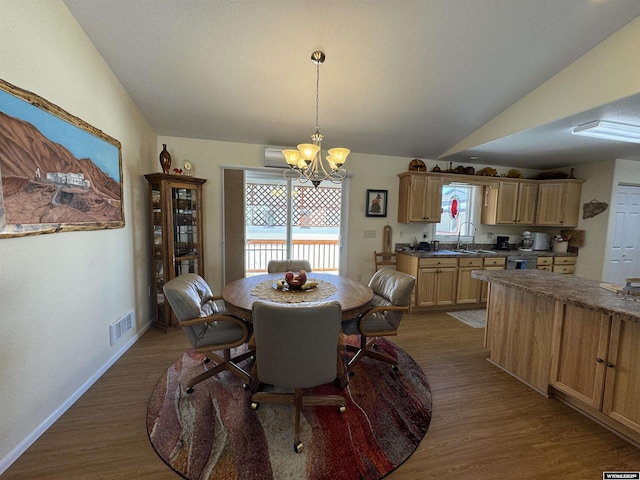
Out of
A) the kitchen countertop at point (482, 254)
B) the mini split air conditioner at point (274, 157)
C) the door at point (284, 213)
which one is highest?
the mini split air conditioner at point (274, 157)

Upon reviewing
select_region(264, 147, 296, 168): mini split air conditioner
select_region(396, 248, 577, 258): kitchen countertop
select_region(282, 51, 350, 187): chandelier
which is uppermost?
select_region(264, 147, 296, 168): mini split air conditioner

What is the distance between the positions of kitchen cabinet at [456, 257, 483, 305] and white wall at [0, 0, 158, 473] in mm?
4189

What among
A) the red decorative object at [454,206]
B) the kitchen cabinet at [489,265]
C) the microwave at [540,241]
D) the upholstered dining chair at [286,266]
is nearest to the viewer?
the upholstered dining chair at [286,266]

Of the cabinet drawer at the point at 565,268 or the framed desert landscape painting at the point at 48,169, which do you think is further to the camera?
the cabinet drawer at the point at 565,268

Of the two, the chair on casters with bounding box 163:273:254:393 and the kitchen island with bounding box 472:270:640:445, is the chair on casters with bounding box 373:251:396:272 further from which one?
the chair on casters with bounding box 163:273:254:393

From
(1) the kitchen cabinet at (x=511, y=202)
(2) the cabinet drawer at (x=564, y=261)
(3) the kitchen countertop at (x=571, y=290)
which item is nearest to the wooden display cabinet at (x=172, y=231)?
(3) the kitchen countertop at (x=571, y=290)

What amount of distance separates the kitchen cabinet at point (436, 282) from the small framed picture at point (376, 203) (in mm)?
1016

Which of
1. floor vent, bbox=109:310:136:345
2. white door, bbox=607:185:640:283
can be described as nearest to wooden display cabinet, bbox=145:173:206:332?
floor vent, bbox=109:310:136:345

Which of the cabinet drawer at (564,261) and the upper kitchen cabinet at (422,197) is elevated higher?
the upper kitchen cabinet at (422,197)

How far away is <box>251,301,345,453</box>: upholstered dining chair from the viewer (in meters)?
1.33

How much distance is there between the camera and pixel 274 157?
11.8ft

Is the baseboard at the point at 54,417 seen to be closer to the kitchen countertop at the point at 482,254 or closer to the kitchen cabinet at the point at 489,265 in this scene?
the kitchen countertop at the point at 482,254

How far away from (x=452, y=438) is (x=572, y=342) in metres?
1.12

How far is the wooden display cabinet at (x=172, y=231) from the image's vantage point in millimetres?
2934
